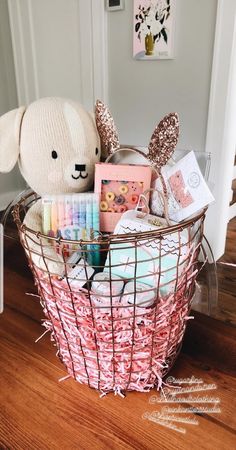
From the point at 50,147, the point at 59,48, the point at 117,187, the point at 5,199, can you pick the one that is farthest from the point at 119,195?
the point at 5,199

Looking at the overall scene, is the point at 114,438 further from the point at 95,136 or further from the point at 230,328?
the point at 95,136

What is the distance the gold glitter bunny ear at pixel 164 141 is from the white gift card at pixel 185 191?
0.02 metres

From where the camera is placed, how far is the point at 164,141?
1.67 feet

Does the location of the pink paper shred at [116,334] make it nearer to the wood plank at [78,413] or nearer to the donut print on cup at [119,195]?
the wood plank at [78,413]

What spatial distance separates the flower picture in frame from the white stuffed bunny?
104 centimetres

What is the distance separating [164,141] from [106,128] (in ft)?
0.32

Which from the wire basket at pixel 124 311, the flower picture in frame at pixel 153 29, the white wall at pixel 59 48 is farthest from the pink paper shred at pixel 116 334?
the white wall at pixel 59 48

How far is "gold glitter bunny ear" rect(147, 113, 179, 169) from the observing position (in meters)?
0.51

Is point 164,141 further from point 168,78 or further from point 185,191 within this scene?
point 168,78

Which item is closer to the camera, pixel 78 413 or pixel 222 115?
pixel 78 413

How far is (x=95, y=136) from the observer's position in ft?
1.82

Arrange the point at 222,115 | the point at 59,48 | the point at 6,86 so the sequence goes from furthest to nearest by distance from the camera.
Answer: the point at 6,86, the point at 59,48, the point at 222,115

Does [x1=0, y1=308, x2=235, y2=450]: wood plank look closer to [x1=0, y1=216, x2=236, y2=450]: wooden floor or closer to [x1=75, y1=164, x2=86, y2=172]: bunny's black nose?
[x1=0, y1=216, x2=236, y2=450]: wooden floor

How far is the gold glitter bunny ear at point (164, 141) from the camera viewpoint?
509 mm
